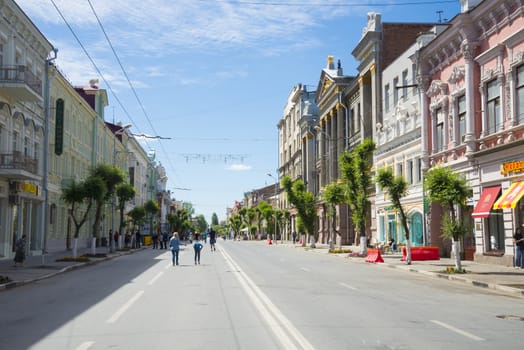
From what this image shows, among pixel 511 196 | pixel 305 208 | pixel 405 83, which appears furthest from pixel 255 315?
pixel 305 208

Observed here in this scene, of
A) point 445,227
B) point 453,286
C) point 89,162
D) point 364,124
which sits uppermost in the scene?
point 364,124

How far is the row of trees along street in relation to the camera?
910 inches

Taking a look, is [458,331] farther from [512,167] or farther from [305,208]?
[305,208]

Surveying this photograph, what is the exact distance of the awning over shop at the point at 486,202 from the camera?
25.6 metres

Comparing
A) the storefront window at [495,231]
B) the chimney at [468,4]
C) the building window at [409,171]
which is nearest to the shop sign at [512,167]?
the storefront window at [495,231]

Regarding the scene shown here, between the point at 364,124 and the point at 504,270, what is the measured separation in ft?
93.2

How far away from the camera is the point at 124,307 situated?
12.2 meters

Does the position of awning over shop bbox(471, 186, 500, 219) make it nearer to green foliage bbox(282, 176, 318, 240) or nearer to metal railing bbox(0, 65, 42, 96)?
metal railing bbox(0, 65, 42, 96)

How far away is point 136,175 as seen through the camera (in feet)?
276

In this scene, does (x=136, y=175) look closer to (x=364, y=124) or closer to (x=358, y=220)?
(x=364, y=124)

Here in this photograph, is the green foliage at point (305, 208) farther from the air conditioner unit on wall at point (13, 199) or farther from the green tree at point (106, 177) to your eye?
the air conditioner unit on wall at point (13, 199)

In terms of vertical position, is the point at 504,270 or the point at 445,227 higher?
the point at 445,227

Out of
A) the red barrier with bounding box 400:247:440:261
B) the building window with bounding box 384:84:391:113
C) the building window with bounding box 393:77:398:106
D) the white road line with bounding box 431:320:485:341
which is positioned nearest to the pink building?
the red barrier with bounding box 400:247:440:261

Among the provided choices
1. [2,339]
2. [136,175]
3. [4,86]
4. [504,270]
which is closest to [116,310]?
[2,339]
